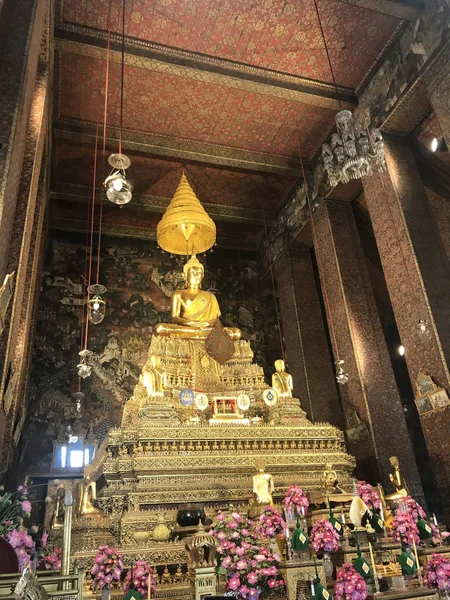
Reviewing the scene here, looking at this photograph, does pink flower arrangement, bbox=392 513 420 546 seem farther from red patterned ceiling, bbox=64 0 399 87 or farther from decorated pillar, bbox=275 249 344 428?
red patterned ceiling, bbox=64 0 399 87

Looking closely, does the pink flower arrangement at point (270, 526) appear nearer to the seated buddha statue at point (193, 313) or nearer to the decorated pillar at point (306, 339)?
the seated buddha statue at point (193, 313)

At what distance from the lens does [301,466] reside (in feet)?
20.1

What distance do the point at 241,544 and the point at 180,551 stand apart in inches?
40.6

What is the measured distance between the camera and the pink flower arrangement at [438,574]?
11.2ft

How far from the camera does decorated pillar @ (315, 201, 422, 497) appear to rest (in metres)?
7.28

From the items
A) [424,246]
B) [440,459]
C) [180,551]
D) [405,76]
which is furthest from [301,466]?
[405,76]

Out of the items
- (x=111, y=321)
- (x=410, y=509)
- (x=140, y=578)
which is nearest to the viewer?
(x=140, y=578)

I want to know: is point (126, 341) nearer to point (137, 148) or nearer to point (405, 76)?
point (137, 148)

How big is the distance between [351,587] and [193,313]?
228 inches

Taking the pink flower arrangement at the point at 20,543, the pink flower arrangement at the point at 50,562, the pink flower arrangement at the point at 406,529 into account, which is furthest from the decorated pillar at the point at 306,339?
the pink flower arrangement at the point at 20,543

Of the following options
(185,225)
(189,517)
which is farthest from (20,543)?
(185,225)

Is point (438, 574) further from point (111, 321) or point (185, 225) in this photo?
point (111, 321)

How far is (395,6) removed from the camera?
675cm

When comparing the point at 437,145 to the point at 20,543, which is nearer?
the point at 20,543
